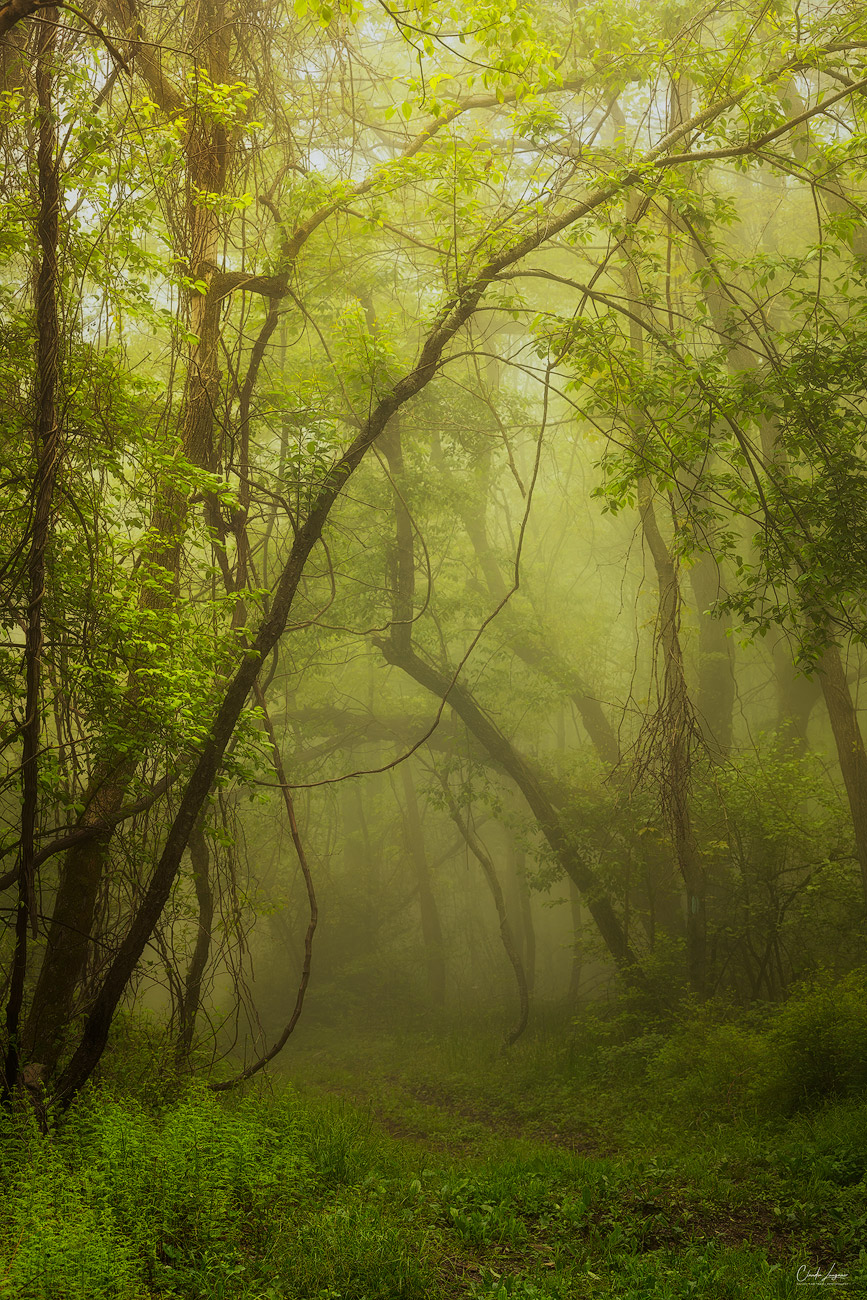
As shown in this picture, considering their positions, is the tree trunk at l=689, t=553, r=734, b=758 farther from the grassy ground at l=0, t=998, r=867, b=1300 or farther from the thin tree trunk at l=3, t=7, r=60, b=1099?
the thin tree trunk at l=3, t=7, r=60, b=1099

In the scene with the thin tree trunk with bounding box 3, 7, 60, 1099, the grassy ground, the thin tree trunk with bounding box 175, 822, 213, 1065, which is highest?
the thin tree trunk with bounding box 3, 7, 60, 1099

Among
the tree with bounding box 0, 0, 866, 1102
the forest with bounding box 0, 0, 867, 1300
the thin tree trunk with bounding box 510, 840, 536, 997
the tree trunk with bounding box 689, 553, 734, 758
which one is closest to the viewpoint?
the forest with bounding box 0, 0, 867, 1300

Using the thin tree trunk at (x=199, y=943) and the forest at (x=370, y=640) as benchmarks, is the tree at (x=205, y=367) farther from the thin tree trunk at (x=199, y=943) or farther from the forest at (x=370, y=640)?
the thin tree trunk at (x=199, y=943)

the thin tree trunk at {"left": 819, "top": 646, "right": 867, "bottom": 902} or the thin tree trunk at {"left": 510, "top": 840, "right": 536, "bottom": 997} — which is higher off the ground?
the thin tree trunk at {"left": 819, "top": 646, "right": 867, "bottom": 902}

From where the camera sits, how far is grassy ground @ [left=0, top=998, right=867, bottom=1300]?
3541 mm

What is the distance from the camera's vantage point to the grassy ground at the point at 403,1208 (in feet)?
11.6

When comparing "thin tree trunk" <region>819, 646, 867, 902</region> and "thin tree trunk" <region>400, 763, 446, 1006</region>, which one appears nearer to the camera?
"thin tree trunk" <region>819, 646, 867, 902</region>

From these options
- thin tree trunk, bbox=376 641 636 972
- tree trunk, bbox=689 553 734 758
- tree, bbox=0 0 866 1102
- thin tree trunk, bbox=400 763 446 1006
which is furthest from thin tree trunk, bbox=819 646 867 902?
thin tree trunk, bbox=400 763 446 1006

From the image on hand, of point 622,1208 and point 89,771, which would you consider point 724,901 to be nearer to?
point 622,1208

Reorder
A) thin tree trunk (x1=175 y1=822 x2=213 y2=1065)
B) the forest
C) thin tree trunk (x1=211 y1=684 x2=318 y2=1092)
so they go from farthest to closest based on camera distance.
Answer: thin tree trunk (x1=175 y1=822 x2=213 y2=1065) < thin tree trunk (x1=211 y1=684 x2=318 y2=1092) < the forest

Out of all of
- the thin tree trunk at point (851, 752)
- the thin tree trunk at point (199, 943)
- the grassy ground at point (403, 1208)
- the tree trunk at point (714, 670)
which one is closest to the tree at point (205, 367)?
the thin tree trunk at point (199, 943)

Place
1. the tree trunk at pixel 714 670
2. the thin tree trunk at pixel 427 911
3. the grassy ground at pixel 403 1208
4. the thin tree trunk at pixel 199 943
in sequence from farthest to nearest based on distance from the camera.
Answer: the thin tree trunk at pixel 427 911
the tree trunk at pixel 714 670
the thin tree trunk at pixel 199 943
the grassy ground at pixel 403 1208

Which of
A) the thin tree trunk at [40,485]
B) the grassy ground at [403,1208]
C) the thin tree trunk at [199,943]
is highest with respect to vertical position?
the thin tree trunk at [40,485]

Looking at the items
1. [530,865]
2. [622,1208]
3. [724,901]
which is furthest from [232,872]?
[530,865]
